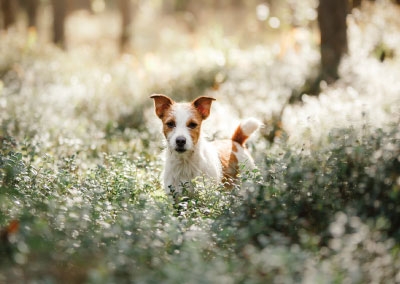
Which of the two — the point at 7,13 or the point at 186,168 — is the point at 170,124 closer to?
the point at 186,168

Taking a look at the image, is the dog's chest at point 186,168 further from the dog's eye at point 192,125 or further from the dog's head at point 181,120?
the dog's eye at point 192,125

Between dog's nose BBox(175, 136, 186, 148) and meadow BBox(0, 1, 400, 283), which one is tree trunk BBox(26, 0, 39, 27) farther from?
dog's nose BBox(175, 136, 186, 148)

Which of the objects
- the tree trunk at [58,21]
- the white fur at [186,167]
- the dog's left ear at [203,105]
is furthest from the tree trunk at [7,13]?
the white fur at [186,167]

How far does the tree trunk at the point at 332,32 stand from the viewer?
36.1 ft

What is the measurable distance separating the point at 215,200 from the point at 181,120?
1394 millimetres

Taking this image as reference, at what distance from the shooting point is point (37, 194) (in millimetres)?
4902

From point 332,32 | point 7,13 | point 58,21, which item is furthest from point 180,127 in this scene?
point 7,13

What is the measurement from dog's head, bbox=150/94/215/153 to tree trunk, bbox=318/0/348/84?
17.6 feet

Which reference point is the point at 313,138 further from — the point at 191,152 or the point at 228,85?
the point at 228,85

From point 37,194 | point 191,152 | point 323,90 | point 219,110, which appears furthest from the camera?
point 323,90

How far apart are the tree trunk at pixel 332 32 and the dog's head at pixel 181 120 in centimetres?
536

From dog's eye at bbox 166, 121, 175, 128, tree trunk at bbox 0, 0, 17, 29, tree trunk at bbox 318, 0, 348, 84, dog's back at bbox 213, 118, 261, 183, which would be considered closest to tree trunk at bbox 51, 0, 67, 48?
tree trunk at bbox 0, 0, 17, 29

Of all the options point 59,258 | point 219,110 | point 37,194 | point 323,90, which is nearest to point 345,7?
point 323,90

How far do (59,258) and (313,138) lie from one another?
12.4ft
